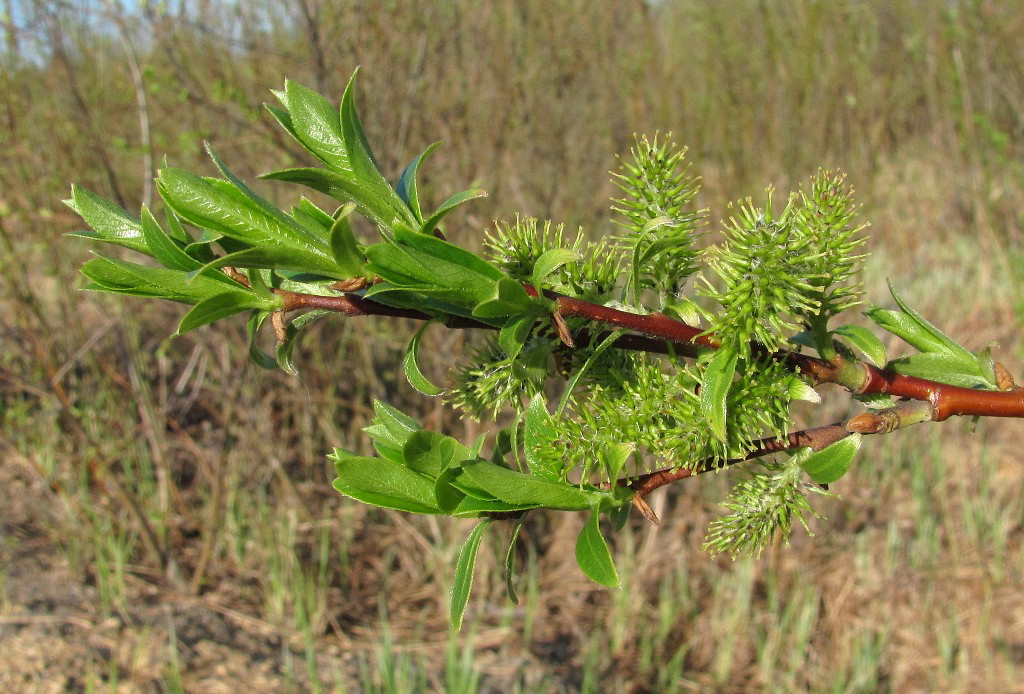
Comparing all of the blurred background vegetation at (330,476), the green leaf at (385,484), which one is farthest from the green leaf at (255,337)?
the blurred background vegetation at (330,476)

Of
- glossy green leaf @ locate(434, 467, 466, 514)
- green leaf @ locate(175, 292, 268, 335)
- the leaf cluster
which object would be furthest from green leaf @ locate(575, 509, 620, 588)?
green leaf @ locate(175, 292, 268, 335)

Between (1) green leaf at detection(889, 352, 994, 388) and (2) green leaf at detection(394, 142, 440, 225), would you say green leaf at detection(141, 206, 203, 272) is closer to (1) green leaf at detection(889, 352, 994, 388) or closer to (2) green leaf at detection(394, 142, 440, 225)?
(2) green leaf at detection(394, 142, 440, 225)

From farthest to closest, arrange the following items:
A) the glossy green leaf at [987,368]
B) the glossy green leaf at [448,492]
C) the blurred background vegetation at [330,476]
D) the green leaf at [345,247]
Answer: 1. the blurred background vegetation at [330,476]
2. the glossy green leaf at [987,368]
3. the glossy green leaf at [448,492]
4. the green leaf at [345,247]

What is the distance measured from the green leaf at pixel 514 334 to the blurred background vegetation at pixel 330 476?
6.88 feet

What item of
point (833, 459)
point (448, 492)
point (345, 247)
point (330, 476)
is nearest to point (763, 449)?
point (833, 459)

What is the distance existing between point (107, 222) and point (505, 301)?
0.35 meters

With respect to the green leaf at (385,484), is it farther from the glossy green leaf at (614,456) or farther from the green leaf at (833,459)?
the green leaf at (833,459)

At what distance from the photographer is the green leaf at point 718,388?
1.99 feet

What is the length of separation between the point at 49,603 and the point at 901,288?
4588 millimetres

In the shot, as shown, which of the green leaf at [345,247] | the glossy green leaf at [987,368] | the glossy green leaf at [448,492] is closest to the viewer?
the green leaf at [345,247]

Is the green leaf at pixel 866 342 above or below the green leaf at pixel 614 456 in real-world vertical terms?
above

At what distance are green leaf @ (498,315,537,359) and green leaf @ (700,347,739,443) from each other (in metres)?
0.14

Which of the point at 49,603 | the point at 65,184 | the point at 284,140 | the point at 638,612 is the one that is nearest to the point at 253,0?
the point at 284,140

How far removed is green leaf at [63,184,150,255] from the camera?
0.66m
